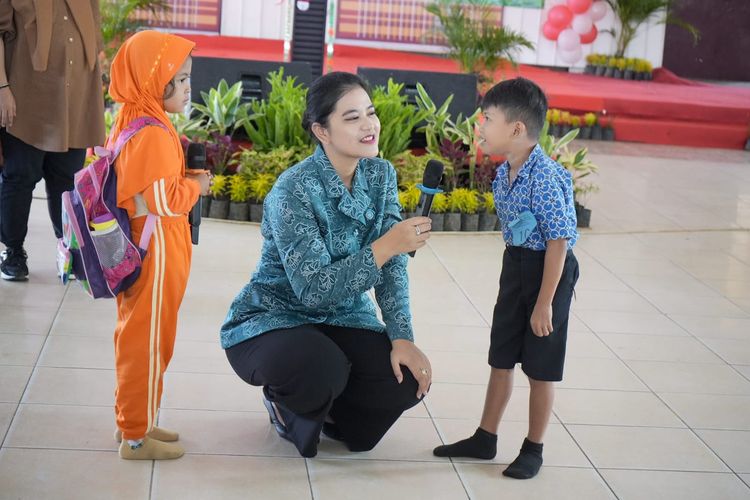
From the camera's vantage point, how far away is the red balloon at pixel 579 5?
13.8 m

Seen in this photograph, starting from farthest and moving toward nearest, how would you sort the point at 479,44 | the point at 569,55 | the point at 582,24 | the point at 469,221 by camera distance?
the point at 569,55 → the point at 582,24 → the point at 479,44 → the point at 469,221

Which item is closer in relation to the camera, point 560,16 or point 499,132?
point 499,132

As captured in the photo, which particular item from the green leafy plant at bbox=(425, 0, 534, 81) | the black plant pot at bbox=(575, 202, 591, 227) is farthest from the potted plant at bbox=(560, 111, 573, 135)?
the black plant pot at bbox=(575, 202, 591, 227)

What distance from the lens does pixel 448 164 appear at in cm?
632

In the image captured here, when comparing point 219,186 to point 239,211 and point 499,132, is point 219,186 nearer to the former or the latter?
point 239,211

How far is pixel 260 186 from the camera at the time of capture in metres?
5.86

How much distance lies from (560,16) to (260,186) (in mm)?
9014

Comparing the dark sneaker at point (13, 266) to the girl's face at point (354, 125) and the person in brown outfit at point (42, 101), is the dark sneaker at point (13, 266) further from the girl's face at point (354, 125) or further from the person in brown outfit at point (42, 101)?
the girl's face at point (354, 125)

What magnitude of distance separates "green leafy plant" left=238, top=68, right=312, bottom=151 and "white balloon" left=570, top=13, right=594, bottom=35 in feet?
27.7

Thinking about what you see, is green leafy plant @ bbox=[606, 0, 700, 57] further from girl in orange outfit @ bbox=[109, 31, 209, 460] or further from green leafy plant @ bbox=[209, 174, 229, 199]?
girl in orange outfit @ bbox=[109, 31, 209, 460]

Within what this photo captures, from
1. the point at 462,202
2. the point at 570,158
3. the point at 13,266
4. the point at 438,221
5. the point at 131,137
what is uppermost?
the point at 131,137

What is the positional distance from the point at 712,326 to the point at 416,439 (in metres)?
1.99

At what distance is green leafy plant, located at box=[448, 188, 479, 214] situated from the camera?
6105 millimetres

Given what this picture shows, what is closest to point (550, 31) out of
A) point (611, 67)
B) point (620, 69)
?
point (611, 67)
